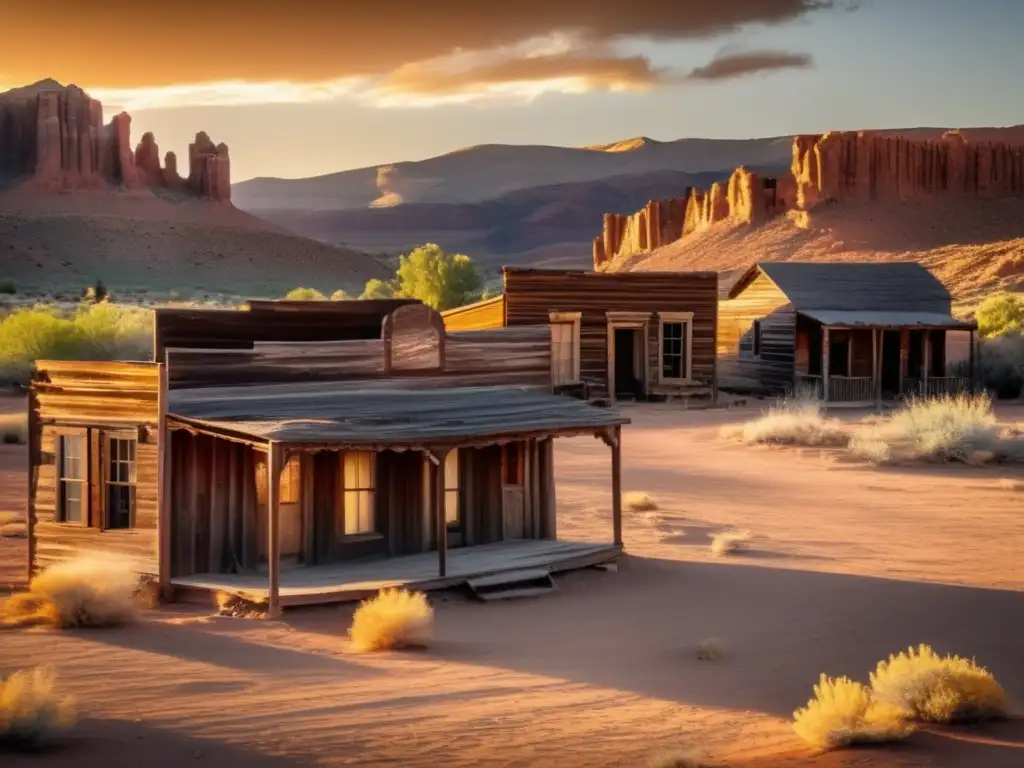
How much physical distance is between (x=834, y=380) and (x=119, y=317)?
21308mm

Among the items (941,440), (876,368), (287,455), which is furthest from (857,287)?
(287,455)

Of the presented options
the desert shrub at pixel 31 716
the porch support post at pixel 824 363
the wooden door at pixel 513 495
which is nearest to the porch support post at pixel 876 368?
the porch support post at pixel 824 363

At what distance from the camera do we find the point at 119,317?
42.4 metres

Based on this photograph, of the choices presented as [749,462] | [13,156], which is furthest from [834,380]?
[13,156]

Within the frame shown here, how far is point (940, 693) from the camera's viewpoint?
934 cm

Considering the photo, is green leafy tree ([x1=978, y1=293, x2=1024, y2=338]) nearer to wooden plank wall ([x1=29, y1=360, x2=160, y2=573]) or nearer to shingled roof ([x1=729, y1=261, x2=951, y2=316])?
shingled roof ([x1=729, y1=261, x2=951, y2=316])

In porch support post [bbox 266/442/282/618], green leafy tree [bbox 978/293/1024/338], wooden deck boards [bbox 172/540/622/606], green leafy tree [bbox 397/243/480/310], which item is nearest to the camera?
porch support post [bbox 266/442/282/618]

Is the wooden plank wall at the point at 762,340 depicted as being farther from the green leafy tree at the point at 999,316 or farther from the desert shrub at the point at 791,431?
the green leafy tree at the point at 999,316

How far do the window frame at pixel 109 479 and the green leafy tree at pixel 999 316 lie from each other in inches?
1388

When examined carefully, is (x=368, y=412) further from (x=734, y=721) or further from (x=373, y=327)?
(x=734, y=721)

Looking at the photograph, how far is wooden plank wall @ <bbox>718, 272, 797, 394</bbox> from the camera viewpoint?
36425 millimetres

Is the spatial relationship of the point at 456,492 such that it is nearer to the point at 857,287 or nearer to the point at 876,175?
the point at 857,287

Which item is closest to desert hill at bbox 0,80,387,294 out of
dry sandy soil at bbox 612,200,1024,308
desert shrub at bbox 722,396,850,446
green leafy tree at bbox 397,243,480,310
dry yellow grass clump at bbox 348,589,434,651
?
dry sandy soil at bbox 612,200,1024,308

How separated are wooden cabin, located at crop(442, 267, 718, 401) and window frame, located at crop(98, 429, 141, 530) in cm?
1738
